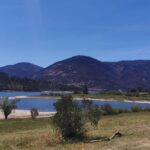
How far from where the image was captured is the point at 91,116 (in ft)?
91.8

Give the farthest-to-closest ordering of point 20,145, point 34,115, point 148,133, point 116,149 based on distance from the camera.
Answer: point 34,115, point 148,133, point 20,145, point 116,149

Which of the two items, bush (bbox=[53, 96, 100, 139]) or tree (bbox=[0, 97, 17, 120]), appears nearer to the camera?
bush (bbox=[53, 96, 100, 139])

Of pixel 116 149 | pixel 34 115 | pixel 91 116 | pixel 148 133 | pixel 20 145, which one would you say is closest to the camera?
pixel 116 149

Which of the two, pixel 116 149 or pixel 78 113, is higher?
pixel 78 113

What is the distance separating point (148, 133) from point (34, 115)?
41869 mm

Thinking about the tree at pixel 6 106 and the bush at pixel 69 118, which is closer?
the bush at pixel 69 118

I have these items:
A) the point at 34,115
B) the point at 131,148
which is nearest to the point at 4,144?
the point at 131,148

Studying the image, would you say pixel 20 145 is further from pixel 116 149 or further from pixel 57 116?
pixel 116 149

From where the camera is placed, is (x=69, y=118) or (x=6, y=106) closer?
(x=69, y=118)

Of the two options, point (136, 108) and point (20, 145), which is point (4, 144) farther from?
point (136, 108)

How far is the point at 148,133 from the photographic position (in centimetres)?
2461

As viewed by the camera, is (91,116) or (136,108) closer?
(91,116)

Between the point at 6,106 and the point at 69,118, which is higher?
the point at 6,106

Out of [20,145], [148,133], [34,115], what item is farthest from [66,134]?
[34,115]
